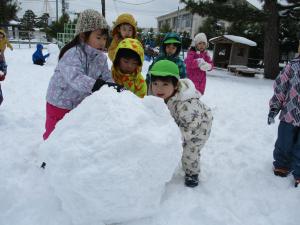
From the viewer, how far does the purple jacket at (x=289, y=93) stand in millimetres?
2752

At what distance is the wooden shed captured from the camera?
47.0 feet

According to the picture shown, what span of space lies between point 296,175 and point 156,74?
63.0 inches

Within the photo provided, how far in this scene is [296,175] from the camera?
9.16 feet

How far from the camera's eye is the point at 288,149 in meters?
2.92

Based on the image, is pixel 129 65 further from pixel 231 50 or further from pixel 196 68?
pixel 231 50

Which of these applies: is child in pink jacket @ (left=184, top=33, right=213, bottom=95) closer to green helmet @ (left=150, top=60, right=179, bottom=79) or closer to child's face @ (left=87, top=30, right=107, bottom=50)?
green helmet @ (left=150, top=60, right=179, bottom=79)

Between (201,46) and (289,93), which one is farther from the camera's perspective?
(201,46)

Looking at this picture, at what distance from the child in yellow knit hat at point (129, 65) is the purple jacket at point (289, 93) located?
130 cm

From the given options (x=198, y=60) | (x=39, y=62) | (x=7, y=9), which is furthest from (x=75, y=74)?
(x=7, y=9)

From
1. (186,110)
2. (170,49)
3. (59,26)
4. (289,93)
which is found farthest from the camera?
(59,26)

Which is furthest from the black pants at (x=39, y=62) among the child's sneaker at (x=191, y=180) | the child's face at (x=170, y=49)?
the child's sneaker at (x=191, y=180)

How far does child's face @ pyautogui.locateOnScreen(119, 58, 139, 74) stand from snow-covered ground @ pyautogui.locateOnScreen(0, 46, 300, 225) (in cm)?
69

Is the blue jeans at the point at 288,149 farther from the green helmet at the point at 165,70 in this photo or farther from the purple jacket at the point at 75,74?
the purple jacket at the point at 75,74

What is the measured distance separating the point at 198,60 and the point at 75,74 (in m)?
3.03
